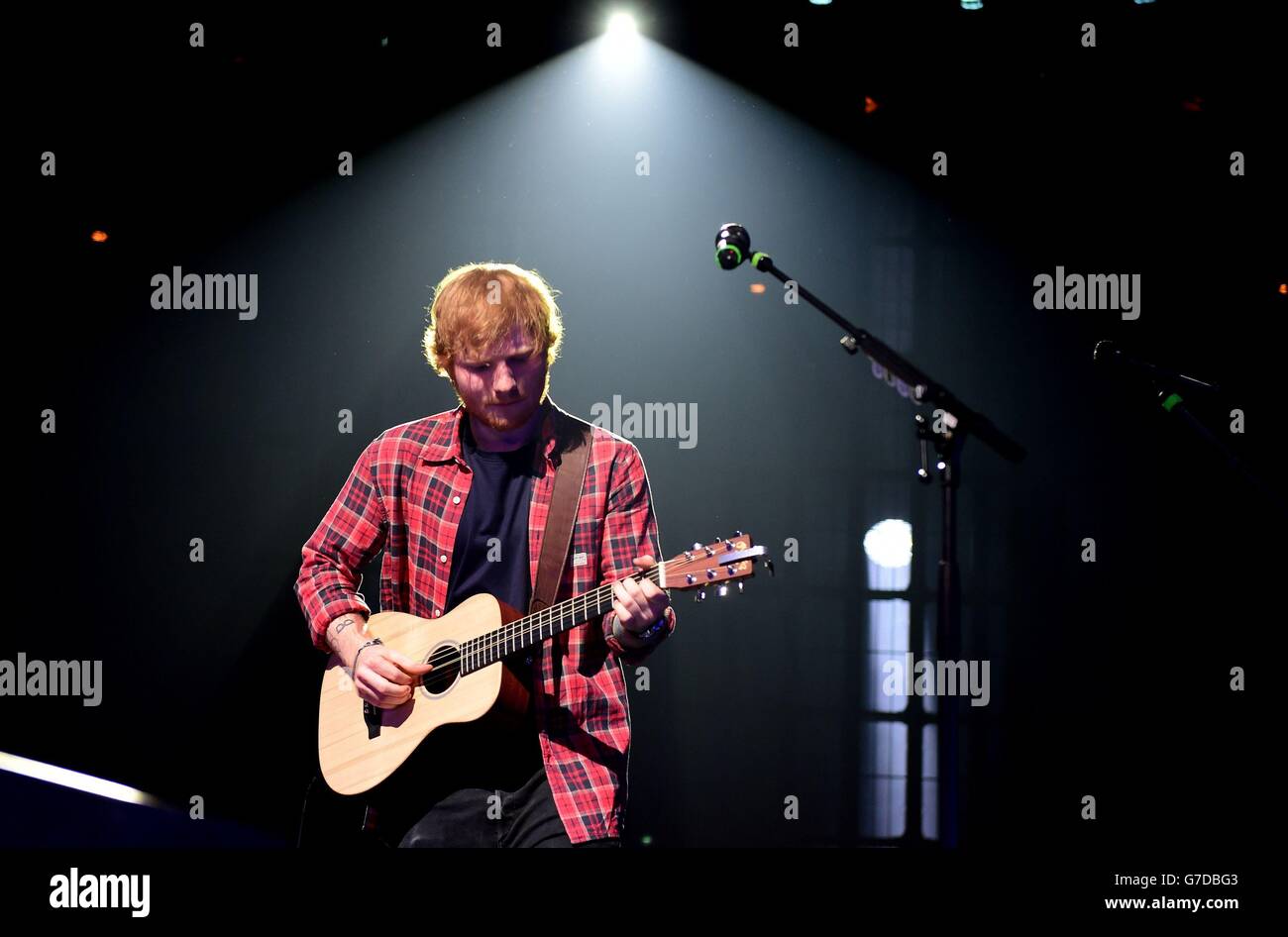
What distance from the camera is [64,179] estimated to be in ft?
12.9

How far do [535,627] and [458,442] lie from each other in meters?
0.65

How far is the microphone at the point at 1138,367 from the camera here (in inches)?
118

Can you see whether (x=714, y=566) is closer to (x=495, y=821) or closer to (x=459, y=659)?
(x=459, y=659)

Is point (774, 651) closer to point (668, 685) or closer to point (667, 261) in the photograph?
point (668, 685)

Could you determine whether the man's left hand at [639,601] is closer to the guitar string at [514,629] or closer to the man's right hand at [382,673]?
the guitar string at [514,629]

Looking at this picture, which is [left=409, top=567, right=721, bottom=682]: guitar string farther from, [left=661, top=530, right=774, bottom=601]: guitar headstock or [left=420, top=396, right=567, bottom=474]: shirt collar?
[left=420, top=396, right=567, bottom=474]: shirt collar

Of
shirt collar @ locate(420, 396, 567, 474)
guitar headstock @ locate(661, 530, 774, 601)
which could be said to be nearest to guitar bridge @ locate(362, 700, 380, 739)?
shirt collar @ locate(420, 396, 567, 474)

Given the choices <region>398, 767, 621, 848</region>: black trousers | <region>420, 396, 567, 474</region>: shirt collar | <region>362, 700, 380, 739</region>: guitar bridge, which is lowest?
<region>398, 767, 621, 848</region>: black trousers

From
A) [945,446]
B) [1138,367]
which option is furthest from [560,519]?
[1138,367]

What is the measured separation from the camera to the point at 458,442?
3123 millimetres

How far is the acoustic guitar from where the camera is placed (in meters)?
2.62

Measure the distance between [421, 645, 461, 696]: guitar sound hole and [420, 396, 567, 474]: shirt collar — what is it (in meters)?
0.54

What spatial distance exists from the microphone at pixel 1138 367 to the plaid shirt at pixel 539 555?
1.31 meters

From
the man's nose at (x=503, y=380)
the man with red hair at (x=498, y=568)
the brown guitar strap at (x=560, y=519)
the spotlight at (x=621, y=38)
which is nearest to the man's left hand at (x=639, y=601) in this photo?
the man with red hair at (x=498, y=568)
